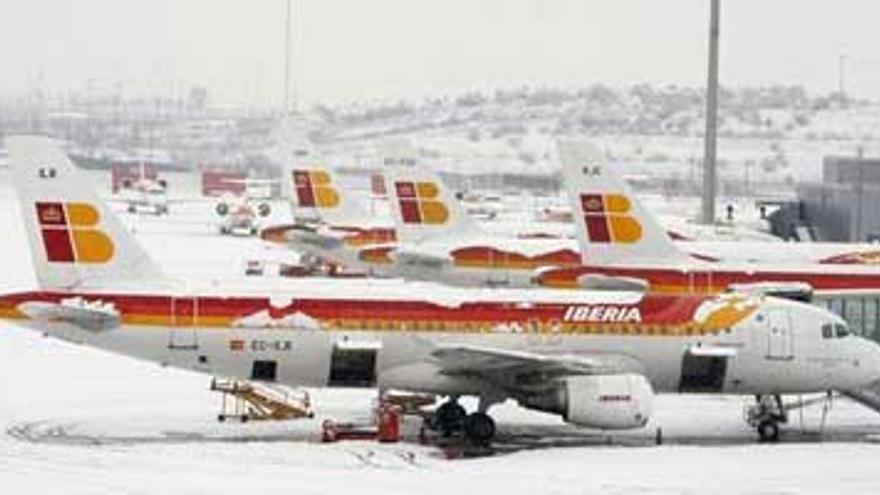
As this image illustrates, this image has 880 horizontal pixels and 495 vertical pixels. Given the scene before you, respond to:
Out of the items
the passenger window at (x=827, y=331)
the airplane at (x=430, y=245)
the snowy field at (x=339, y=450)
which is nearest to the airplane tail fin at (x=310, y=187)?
the airplane at (x=430, y=245)

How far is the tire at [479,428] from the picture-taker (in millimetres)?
37344

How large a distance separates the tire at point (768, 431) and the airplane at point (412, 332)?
2.1 inches

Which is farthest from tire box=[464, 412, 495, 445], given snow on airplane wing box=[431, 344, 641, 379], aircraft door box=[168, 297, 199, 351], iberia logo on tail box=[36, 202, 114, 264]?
iberia logo on tail box=[36, 202, 114, 264]

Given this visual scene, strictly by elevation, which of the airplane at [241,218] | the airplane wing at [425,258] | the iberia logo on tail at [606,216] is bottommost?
the airplane at [241,218]

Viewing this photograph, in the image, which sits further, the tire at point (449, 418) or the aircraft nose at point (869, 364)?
the aircraft nose at point (869, 364)

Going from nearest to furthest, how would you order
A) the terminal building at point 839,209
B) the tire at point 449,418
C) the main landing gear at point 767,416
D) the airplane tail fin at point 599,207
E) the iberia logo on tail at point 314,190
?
the tire at point 449,418 → the main landing gear at point 767,416 → the airplane tail fin at point 599,207 → the terminal building at point 839,209 → the iberia logo on tail at point 314,190

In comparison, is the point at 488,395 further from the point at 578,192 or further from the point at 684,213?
the point at 684,213

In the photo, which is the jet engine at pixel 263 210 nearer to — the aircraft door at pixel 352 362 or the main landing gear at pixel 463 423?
the main landing gear at pixel 463 423

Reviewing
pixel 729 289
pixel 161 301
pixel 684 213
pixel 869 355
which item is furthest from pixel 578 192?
pixel 684 213

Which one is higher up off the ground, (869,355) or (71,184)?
(71,184)

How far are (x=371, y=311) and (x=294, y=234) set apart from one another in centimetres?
3169

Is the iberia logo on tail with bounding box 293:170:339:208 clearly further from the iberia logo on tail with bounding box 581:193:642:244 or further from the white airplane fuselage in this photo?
the white airplane fuselage

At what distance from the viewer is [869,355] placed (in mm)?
40062

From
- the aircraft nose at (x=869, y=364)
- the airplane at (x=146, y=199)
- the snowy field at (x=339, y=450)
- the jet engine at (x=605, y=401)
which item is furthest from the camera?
the airplane at (x=146, y=199)
